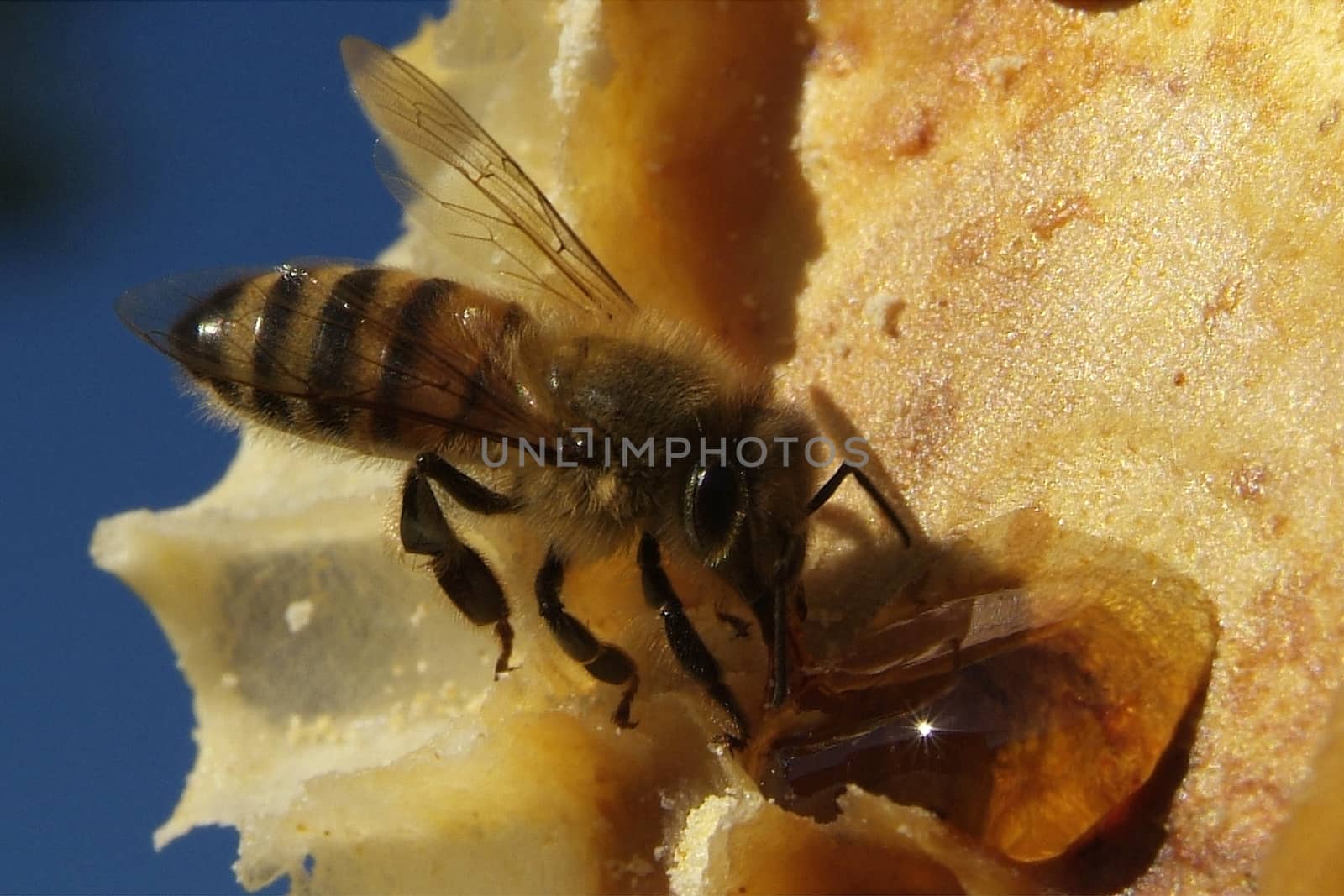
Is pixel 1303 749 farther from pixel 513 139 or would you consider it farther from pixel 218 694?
pixel 218 694

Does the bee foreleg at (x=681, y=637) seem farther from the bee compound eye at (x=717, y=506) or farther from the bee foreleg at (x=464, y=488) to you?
the bee foreleg at (x=464, y=488)

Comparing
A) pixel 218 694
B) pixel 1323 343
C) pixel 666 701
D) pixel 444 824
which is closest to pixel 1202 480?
pixel 1323 343

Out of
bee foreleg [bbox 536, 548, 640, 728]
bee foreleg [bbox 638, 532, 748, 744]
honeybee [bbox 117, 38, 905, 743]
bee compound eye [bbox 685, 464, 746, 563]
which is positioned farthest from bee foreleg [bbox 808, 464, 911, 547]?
bee foreleg [bbox 536, 548, 640, 728]

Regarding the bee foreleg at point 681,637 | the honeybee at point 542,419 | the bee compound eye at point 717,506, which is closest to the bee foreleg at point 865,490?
the honeybee at point 542,419

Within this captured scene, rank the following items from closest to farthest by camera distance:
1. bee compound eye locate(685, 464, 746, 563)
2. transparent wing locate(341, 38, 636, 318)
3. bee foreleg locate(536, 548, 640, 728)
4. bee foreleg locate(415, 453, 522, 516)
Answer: bee compound eye locate(685, 464, 746, 563), bee foreleg locate(536, 548, 640, 728), bee foreleg locate(415, 453, 522, 516), transparent wing locate(341, 38, 636, 318)

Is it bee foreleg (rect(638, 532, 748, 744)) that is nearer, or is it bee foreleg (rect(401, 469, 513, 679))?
bee foreleg (rect(638, 532, 748, 744))

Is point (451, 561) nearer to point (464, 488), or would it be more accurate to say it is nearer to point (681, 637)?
point (464, 488)

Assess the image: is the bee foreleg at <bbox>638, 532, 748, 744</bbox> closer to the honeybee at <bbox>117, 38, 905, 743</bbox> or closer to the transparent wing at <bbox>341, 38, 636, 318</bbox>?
the honeybee at <bbox>117, 38, 905, 743</bbox>
